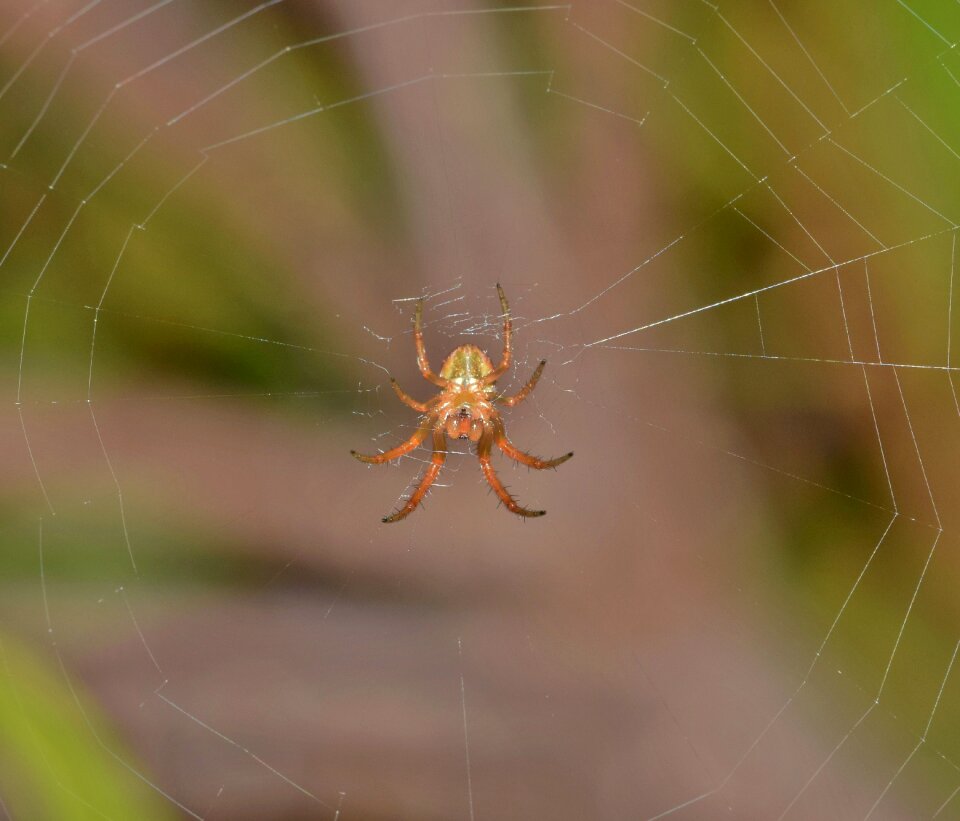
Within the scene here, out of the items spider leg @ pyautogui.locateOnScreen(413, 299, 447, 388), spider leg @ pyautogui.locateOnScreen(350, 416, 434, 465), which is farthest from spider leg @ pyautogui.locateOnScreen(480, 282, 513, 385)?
spider leg @ pyautogui.locateOnScreen(350, 416, 434, 465)

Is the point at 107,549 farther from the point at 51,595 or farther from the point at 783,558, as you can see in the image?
the point at 783,558

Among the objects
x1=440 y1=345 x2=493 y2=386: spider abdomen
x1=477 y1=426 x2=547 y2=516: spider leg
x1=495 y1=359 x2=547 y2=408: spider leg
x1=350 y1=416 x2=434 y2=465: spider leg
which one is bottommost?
x1=477 y1=426 x2=547 y2=516: spider leg

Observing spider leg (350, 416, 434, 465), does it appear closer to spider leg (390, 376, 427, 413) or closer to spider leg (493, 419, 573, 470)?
spider leg (390, 376, 427, 413)

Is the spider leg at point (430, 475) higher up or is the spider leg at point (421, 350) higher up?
the spider leg at point (421, 350)

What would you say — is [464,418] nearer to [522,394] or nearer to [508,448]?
[508,448]

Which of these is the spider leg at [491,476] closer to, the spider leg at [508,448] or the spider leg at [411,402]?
the spider leg at [508,448]

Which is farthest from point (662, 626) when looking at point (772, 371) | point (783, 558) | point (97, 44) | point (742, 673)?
point (97, 44)

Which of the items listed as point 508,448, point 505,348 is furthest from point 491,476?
point 505,348

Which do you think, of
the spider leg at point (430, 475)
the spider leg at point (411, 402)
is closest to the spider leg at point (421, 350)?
the spider leg at point (411, 402)
